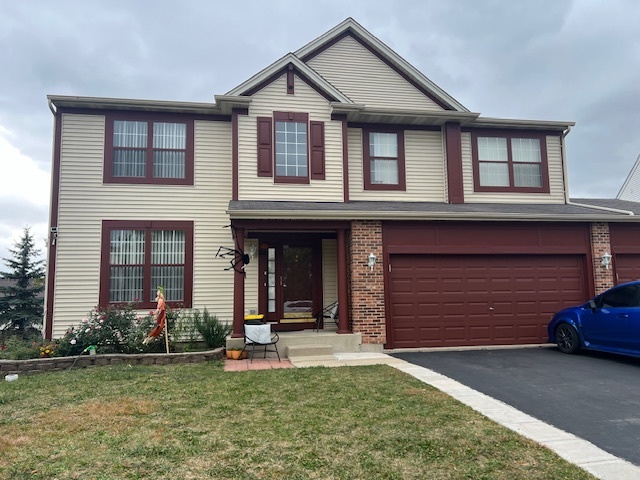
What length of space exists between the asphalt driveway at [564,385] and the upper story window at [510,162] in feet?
16.1

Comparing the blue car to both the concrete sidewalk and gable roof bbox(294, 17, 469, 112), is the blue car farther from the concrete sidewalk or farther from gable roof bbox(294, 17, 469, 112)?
gable roof bbox(294, 17, 469, 112)

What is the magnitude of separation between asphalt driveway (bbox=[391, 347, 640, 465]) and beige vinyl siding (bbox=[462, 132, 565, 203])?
444 cm

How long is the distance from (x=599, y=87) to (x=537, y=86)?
555cm

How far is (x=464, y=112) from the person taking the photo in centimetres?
1182

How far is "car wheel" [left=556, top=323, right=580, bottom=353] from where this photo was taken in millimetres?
8828

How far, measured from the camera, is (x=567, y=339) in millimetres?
9047

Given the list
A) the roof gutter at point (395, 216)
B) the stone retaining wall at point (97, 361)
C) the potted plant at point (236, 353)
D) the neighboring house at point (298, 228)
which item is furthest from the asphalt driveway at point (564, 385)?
the stone retaining wall at point (97, 361)

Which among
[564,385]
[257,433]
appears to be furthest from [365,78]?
[257,433]

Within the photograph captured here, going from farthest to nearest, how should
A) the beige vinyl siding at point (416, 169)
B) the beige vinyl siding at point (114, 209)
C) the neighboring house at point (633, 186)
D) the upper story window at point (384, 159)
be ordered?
the neighboring house at point (633, 186) < the upper story window at point (384, 159) < the beige vinyl siding at point (416, 169) < the beige vinyl siding at point (114, 209)

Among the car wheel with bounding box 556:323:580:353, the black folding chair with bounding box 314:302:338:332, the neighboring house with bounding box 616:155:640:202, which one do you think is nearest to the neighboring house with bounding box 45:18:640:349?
the black folding chair with bounding box 314:302:338:332

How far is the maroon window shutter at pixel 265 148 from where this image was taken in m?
10.5

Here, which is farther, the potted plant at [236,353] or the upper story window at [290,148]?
the upper story window at [290,148]

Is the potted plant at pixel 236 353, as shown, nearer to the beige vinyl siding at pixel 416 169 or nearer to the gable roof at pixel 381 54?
the beige vinyl siding at pixel 416 169

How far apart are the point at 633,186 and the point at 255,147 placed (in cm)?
2241
